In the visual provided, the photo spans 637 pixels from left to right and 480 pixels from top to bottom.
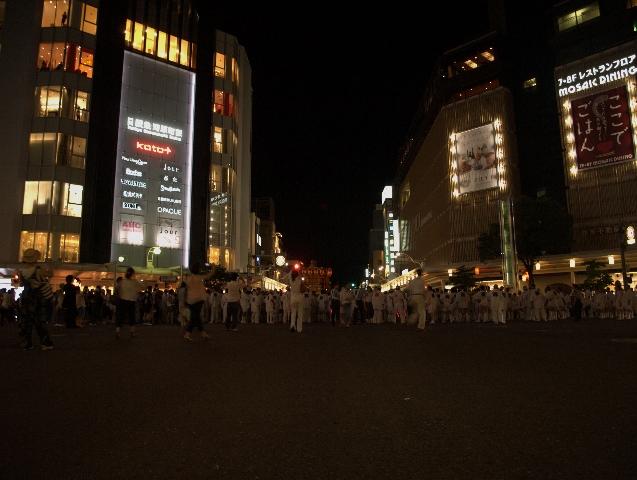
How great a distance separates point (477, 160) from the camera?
178ft

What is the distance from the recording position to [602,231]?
46.8 metres

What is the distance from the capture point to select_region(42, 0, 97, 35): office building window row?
3959 centimetres

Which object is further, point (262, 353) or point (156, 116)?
point (156, 116)

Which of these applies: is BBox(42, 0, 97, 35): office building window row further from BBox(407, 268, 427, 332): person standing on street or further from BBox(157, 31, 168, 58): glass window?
BBox(407, 268, 427, 332): person standing on street

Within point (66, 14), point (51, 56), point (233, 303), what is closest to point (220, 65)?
point (66, 14)

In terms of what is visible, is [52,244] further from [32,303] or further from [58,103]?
[32,303]

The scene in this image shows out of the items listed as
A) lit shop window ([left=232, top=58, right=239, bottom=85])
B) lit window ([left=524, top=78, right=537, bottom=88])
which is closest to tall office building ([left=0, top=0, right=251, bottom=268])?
lit shop window ([left=232, top=58, right=239, bottom=85])

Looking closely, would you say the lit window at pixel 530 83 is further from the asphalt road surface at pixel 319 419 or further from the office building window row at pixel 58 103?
the asphalt road surface at pixel 319 419

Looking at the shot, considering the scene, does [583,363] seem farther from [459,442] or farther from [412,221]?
[412,221]

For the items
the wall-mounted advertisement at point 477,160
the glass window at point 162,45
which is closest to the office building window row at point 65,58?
the glass window at point 162,45

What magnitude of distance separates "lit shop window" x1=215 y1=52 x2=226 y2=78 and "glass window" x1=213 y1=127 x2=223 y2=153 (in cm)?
567

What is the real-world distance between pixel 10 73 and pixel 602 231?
2006 inches

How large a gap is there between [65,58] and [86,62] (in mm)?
1463

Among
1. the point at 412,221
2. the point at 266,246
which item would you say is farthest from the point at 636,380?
the point at 266,246
